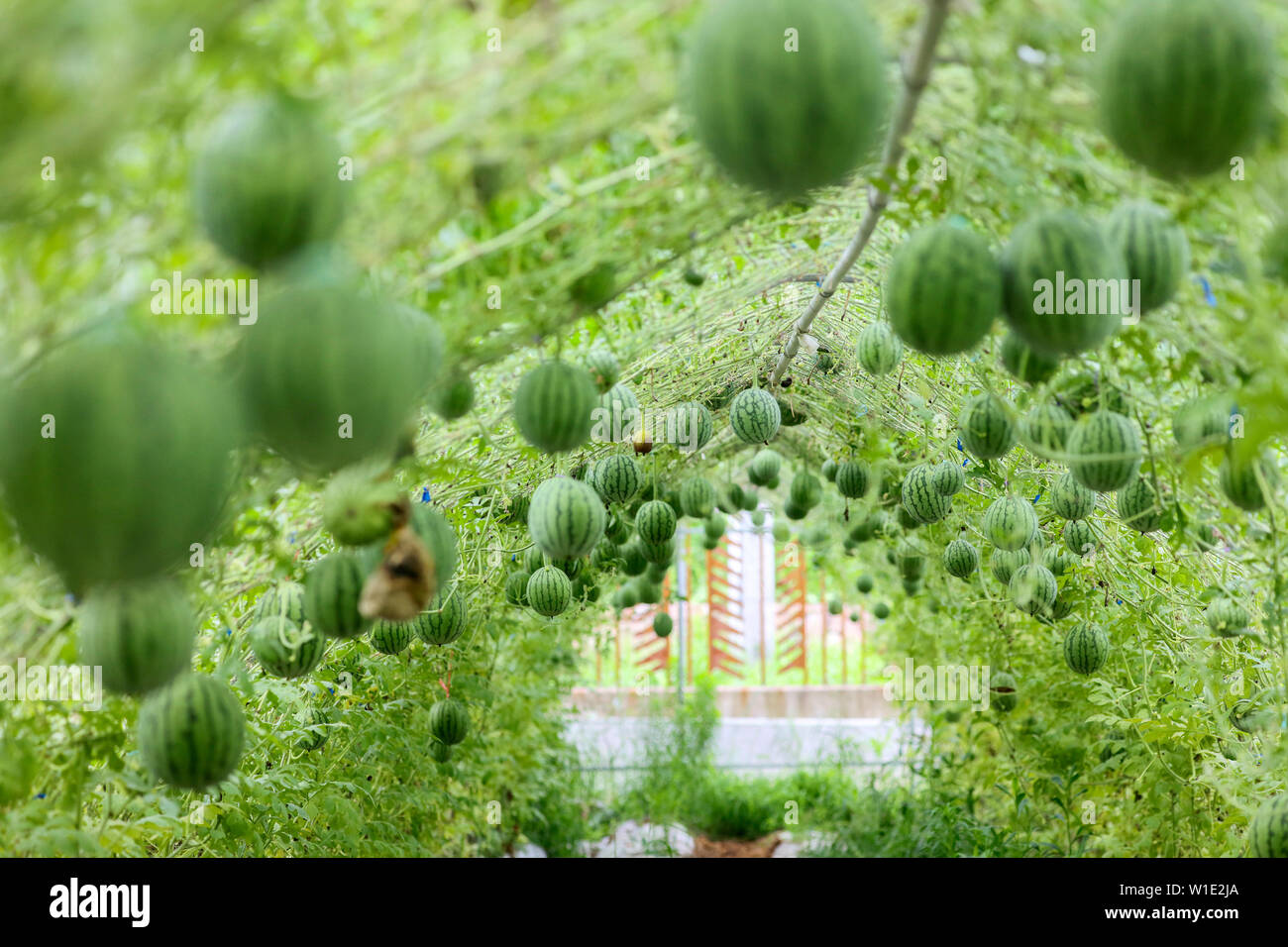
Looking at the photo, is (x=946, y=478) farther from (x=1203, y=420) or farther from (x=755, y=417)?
(x=1203, y=420)

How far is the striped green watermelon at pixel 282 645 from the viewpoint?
320 cm

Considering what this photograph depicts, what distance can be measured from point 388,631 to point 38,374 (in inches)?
101

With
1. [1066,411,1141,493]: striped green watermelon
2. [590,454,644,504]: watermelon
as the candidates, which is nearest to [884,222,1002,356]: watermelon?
[1066,411,1141,493]: striped green watermelon

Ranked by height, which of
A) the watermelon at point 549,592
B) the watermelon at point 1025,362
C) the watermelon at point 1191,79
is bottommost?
the watermelon at point 549,592

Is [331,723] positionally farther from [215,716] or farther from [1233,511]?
[1233,511]

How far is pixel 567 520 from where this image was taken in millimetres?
3236

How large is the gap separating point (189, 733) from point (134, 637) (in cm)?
38

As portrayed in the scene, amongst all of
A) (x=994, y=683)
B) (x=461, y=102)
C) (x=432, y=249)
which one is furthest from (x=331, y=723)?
(x=994, y=683)

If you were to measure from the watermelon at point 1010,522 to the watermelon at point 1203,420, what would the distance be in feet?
4.74

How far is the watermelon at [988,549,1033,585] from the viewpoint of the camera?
193 inches

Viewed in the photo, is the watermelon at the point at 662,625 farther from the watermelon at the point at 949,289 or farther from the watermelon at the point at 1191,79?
the watermelon at the point at 1191,79

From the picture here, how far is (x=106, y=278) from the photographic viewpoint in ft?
6.38

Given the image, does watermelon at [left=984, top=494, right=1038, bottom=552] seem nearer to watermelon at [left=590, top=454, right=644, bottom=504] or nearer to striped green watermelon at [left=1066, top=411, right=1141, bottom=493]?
striped green watermelon at [left=1066, top=411, right=1141, bottom=493]

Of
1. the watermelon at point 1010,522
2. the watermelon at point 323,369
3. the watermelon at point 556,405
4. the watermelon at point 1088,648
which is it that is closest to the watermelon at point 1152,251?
the watermelon at point 556,405
